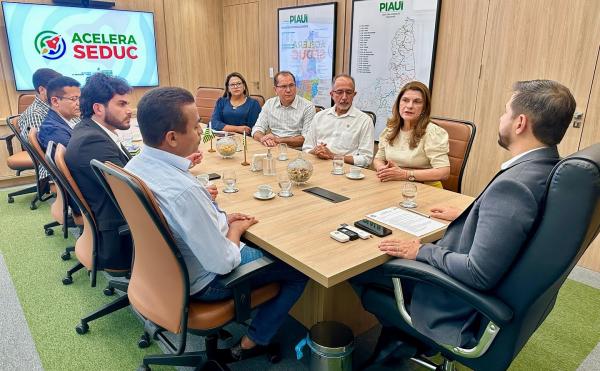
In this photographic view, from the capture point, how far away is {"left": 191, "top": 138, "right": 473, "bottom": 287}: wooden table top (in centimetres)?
137

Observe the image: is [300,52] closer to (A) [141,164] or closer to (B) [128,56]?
(B) [128,56]

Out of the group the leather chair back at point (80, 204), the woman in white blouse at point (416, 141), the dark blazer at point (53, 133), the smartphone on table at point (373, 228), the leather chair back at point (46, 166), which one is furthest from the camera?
the dark blazer at point (53, 133)

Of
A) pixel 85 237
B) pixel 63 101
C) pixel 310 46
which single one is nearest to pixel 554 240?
pixel 85 237

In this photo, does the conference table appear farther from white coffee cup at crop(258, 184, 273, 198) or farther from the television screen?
the television screen

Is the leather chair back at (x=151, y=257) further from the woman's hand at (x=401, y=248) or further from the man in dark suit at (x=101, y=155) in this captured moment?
the woman's hand at (x=401, y=248)

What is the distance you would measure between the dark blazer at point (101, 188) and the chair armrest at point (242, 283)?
81 cm

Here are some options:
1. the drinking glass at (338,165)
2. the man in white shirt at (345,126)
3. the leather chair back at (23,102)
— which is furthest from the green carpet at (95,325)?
the leather chair back at (23,102)

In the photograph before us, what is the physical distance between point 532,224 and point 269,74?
486cm

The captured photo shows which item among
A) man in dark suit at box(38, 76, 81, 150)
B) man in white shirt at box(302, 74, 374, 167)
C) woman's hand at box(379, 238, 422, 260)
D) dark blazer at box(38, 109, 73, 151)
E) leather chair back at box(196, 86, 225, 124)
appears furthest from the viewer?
leather chair back at box(196, 86, 225, 124)

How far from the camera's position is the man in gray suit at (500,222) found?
1.10 metres

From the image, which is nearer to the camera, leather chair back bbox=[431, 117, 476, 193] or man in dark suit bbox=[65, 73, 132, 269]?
man in dark suit bbox=[65, 73, 132, 269]

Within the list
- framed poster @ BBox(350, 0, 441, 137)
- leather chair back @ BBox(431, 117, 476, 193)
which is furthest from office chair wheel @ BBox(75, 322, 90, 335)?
framed poster @ BBox(350, 0, 441, 137)

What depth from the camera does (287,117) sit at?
3.90 m

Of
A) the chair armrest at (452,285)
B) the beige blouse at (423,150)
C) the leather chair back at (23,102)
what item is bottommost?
the chair armrest at (452,285)
